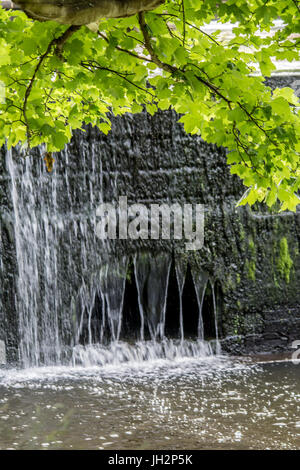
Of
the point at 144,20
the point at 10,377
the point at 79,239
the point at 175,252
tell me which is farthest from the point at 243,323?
the point at 144,20

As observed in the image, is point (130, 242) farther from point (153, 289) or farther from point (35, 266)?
point (35, 266)

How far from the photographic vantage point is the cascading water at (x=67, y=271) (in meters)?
7.63

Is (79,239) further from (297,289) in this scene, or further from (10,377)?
(297,289)

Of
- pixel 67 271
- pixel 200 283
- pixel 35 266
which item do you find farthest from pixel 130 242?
pixel 35 266

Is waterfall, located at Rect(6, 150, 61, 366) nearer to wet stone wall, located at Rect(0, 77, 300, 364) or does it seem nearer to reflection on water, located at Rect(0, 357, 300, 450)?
wet stone wall, located at Rect(0, 77, 300, 364)

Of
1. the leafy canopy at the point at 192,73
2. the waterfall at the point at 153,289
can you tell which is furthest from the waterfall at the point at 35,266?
the leafy canopy at the point at 192,73

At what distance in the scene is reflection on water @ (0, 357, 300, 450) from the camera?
4512 mm

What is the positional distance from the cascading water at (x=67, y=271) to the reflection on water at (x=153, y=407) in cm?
48

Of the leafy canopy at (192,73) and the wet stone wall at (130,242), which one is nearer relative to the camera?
the leafy canopy at (192,73)

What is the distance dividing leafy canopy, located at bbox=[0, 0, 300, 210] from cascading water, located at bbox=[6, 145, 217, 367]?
12.8 feet

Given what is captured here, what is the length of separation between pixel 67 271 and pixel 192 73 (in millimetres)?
4813

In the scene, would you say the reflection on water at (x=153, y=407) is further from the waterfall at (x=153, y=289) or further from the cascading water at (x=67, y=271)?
the waterfall at (x=153, y=289)

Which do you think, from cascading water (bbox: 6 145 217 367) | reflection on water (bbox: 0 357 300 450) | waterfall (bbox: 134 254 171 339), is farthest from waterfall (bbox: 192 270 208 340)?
reflection on water (bbox: 0 357 300 450)

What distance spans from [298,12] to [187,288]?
5.36 meters
